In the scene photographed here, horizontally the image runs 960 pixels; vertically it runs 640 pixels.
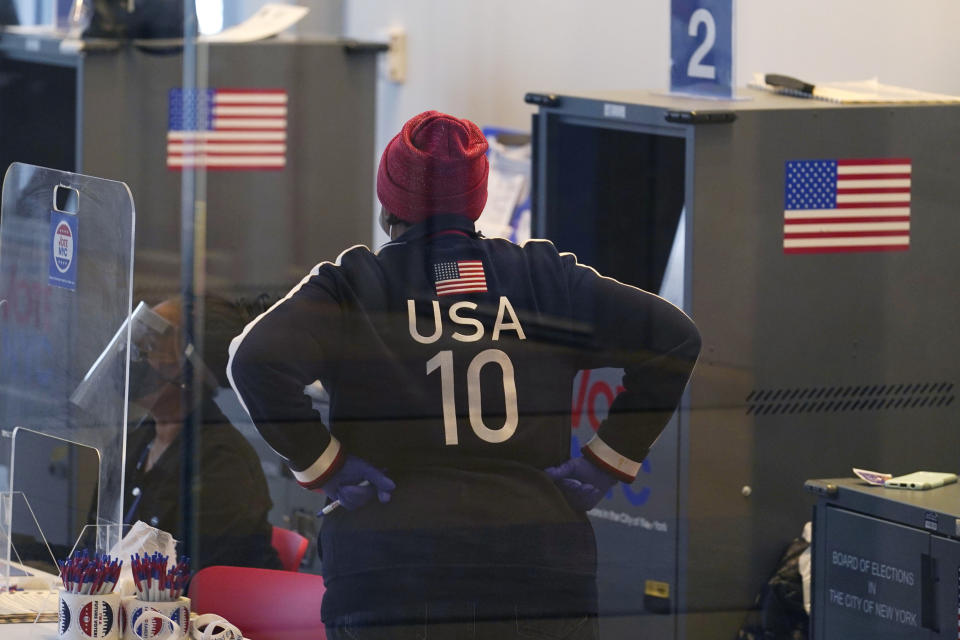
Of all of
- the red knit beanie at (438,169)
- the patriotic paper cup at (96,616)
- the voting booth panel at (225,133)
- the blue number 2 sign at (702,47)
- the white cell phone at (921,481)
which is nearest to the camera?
the patriotic paper cup at (96,616)

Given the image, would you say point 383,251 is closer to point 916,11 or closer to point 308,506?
point 308,506

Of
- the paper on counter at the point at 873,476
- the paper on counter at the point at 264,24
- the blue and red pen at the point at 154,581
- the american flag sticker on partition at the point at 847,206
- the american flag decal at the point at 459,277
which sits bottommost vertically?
the blue and red pen at the point at 154,581

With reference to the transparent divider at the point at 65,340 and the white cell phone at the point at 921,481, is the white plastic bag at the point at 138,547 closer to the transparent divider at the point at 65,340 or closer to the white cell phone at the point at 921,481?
the transparent divider at the point at 65,340

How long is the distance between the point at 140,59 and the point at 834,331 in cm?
196

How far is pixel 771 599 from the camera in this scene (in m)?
2.80

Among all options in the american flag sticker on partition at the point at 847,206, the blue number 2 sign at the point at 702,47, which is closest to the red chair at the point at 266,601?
the american flag sticker on partition at the point at 847,206

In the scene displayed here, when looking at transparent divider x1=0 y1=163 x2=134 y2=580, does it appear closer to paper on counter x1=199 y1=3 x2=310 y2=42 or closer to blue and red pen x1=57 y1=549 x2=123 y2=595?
blue and red pen x1=57 y1=549 x2=123 y2=595

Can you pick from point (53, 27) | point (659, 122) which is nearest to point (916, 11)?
point (659, 122)

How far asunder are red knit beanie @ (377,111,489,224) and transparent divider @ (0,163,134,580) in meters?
0.39

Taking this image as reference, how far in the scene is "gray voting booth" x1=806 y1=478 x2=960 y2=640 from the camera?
229cm

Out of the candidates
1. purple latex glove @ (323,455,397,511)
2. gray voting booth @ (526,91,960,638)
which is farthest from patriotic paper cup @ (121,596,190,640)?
gray voting booth @ (526,91,960,638)

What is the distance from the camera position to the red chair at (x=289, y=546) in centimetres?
255

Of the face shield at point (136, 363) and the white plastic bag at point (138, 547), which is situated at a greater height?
the face shield at point (136, 363)

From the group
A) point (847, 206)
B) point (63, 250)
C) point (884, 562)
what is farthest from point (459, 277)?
point (847, 206)
